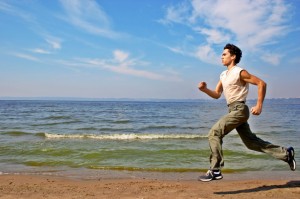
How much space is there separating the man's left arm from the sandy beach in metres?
1.38

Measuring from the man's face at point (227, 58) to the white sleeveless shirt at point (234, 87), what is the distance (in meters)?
0.17

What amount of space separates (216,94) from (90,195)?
2.62 m

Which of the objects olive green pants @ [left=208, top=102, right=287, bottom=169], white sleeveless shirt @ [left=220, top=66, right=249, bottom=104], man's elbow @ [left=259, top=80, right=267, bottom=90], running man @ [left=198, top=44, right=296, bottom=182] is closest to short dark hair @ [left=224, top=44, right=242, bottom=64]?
running man @ [left=198, top=44, right=296, bottom=182]

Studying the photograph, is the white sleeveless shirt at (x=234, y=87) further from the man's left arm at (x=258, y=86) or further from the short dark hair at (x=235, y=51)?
the short dark hair at (x=235, y=51)

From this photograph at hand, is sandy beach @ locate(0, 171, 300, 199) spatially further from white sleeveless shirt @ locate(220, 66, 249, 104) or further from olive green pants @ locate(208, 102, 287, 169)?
white sleeveless shirt @ locate(220, 66, 249, 104)

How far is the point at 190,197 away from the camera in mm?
5121

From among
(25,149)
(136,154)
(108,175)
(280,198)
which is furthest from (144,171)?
(25,149)

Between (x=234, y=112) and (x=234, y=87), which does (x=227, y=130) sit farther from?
(x=234, y=87)

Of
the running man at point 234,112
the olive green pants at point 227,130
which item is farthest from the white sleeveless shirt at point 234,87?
the olive green pants at point 227,130

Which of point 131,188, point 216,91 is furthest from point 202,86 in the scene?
point 131,188

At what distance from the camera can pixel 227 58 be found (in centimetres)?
526

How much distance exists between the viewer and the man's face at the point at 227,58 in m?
5.26

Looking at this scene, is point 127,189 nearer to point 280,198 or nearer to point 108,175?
point 108,175

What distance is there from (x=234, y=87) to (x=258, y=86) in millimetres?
370
